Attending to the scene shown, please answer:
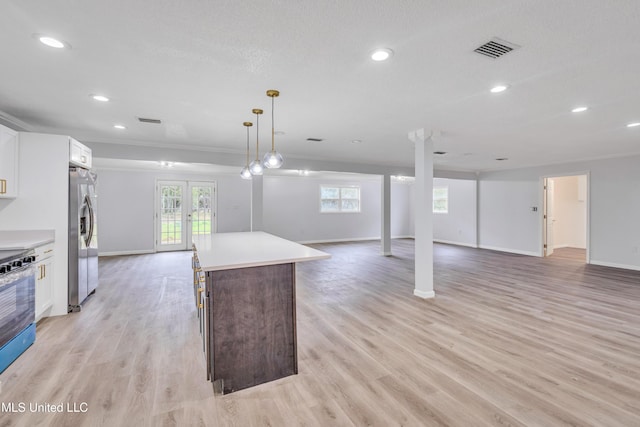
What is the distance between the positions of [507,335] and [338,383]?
187 cm

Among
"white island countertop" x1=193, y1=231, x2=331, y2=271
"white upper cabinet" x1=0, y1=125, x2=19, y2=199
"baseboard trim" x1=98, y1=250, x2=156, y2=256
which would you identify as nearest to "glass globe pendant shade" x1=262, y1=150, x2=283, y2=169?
"white island countertop" x1=193, y1=231, x2=331, y2=271

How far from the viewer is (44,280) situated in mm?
3268

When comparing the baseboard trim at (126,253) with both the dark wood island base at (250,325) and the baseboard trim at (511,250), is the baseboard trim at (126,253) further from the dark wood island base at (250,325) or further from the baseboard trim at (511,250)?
the baseboard trim at (511,250)

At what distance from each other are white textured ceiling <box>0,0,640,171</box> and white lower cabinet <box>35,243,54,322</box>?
1.59 metres

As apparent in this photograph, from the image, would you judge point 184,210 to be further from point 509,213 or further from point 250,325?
point 509,213

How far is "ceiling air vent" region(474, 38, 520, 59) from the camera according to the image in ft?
6.49

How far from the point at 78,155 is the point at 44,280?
154 cm

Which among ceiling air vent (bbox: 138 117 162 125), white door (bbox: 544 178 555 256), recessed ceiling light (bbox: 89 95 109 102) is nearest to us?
recessed ceiling light (bbox: 89 95 109 102)

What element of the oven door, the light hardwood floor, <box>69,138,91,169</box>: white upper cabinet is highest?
A: <box>69,138,91,169</box>: white upper cabinet

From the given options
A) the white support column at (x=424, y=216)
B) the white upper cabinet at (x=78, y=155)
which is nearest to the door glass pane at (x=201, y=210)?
the white upper cabinet at (x=78, y=155)

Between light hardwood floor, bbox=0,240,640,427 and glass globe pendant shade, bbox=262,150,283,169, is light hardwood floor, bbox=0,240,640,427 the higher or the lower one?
the lower one

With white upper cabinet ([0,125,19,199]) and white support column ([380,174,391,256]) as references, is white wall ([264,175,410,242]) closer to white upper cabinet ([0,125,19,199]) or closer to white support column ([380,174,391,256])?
white support column ([380,174,391,256])

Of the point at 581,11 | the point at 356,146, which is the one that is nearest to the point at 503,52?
the point at 581,11

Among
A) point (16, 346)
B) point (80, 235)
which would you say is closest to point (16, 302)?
point (16, 346)
